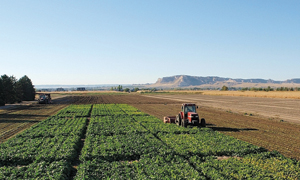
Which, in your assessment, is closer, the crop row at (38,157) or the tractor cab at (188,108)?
the crop row at (38,157)

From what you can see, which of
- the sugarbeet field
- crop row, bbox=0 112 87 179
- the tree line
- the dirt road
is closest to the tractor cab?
the sugarbeet field

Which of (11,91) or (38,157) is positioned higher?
(11,91)

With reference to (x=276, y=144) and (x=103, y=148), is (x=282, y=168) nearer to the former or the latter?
(x=276, y=144)

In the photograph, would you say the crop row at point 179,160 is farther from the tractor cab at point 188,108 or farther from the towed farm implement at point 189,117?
the tractor cab at point 188,108

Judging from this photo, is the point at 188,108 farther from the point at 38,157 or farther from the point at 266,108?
the point at 266,108

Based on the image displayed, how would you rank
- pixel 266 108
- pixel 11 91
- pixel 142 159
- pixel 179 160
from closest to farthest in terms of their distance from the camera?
pixel 179 160
pixel 142 159
pixel 266 108
pixel 11 91

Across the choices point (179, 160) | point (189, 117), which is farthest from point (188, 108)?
point (179, 160)

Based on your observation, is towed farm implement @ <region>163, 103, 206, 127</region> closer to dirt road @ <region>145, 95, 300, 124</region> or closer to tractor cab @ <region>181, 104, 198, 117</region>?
tractor cab @ <region>181, 104, 198, 117</region>

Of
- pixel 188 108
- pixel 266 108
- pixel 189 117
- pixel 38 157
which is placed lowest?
pixel 266 108

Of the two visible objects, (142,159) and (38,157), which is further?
(38,157)

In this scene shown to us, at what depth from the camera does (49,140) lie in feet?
58.3

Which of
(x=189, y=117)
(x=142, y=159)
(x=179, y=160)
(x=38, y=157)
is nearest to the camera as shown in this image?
(x=179, y=160)

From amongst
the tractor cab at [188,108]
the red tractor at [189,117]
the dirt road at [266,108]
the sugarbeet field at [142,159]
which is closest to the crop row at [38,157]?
the sugarbeet field at [142,159]

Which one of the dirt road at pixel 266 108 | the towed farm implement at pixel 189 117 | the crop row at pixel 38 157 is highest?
the towed farm implement at pixel 189 117
